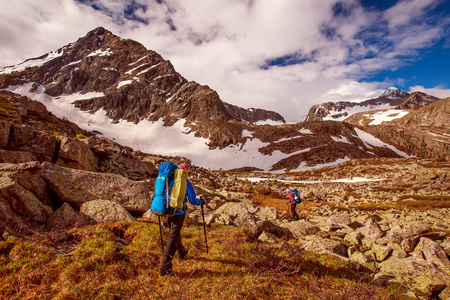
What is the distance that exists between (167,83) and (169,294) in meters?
212

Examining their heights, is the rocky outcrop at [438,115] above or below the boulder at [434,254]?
above

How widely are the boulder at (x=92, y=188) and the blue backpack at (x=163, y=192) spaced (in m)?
5.25

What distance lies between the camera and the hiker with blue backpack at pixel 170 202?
6219 mm

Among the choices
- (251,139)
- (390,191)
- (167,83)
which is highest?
(167,83)

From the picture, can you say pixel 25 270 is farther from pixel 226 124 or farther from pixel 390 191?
pixel 226 124

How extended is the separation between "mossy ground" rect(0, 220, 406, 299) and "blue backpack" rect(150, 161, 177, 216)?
178cm

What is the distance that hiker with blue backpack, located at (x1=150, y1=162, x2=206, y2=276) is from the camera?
245 inches

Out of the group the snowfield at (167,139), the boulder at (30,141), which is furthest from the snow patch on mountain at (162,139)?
the boulder at (30,141)

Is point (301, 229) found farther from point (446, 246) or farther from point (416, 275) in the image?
point (446, 246)

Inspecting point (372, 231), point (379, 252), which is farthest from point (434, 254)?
point (372, 231)

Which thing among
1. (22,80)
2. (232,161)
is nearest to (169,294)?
(232,161)

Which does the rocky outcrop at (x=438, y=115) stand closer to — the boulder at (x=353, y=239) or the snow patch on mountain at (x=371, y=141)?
the snow patch on mountain at (x=371, y=141)

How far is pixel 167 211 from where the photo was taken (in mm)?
6297

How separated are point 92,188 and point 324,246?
36.3ft
